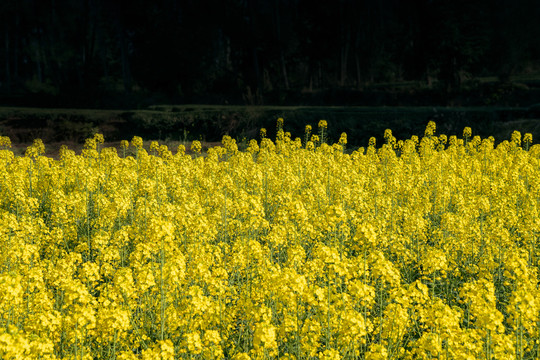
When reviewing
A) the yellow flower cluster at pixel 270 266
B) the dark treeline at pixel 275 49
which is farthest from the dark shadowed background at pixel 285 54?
the yellow flower cluster at pixel 270 266

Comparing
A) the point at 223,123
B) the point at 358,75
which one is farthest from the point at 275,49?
the point at 223,123

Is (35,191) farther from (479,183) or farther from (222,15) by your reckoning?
(222,15)

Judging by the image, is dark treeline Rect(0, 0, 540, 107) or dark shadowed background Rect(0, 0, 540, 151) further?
dark treeline Rect(0, 0, 540, 107)

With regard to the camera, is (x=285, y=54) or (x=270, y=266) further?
(x=285, y=54)

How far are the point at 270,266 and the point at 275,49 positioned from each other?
4063cm

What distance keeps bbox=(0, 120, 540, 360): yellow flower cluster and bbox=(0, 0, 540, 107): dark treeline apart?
25.8m

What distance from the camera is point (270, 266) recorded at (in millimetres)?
6738

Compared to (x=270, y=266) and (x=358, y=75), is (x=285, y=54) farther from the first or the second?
(x=270, y=266)

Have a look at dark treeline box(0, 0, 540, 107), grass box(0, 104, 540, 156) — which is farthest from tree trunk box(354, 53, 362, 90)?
grass box(0, 104, 540, 156)

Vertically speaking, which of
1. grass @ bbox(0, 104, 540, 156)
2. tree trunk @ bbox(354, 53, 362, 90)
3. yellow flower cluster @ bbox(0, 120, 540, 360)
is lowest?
yellow flower cluster @ bbox(0, 120, 540, 360)

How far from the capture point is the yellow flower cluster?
517 centimetres

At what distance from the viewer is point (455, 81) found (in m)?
38.6


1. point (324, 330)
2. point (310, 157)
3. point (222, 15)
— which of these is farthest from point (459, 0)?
point (324, 330)

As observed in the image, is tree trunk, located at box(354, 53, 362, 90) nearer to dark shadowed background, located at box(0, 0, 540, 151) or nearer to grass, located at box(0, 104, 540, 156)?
dark shadowed background, located at box(0, 0, 540, 151)
